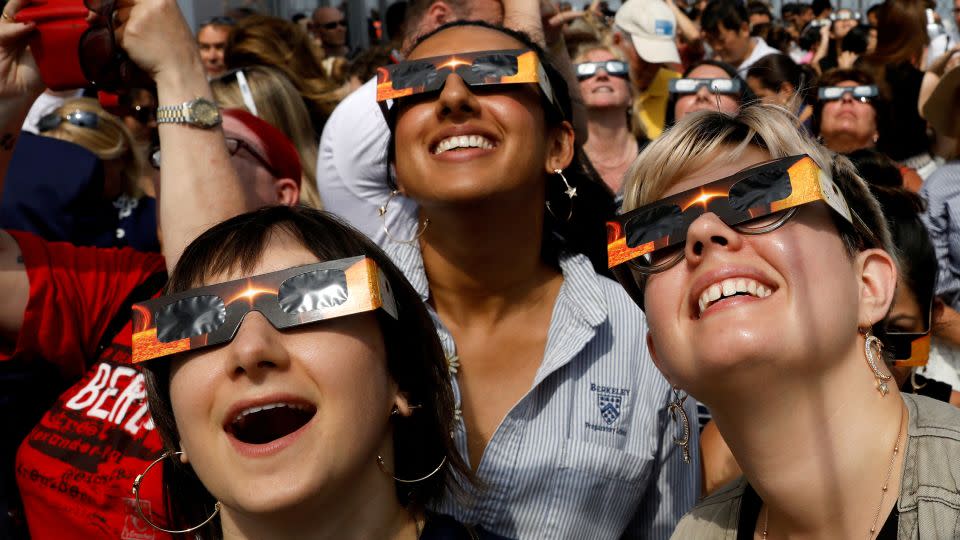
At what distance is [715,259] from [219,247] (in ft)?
3.58

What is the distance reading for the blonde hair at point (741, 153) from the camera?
7.15 feet

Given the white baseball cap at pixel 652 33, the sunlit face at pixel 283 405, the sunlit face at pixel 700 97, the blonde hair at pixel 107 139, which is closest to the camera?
the sunlit face at pixel 283 405

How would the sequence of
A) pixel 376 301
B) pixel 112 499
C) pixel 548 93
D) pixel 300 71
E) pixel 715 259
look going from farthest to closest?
pixel 300 71 < pixel 548 93 < pixel 112 499 < pixel 376 301 < pixel 715 259

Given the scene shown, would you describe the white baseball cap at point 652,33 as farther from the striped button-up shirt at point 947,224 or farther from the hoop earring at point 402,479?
the hoop earring at point 402,479

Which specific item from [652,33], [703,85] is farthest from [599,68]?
[652,33]

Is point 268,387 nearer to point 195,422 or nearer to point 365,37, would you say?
point 195,422

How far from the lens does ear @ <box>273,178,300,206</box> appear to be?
3.42m

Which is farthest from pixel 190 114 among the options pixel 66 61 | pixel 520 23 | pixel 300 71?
pixel 300 71

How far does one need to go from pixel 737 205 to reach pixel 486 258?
1.04 metres

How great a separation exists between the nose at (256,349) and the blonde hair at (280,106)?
7.66ft

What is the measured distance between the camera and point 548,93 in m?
2.96

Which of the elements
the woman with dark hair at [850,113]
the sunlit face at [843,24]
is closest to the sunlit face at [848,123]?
the woman with dark hair at [850,113]

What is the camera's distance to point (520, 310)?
2984 millimetres

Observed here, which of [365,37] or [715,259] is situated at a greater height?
[715,259]
